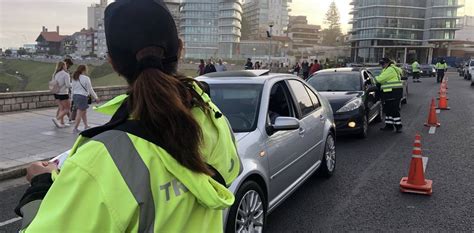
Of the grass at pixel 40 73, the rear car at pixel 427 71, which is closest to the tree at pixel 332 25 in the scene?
the grass at pixel 40 73

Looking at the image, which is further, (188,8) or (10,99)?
(188,8)

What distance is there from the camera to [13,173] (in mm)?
6363

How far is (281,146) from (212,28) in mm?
126078

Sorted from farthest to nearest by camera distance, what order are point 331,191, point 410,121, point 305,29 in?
point 305,29
point 410,121
point 331,191

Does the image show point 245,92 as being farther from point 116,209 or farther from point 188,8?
point 188,8

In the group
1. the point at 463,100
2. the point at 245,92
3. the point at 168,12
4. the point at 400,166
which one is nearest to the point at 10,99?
the point at 245,92

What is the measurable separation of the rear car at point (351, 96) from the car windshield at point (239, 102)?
4628 millimetres

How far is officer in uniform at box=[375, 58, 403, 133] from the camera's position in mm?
9945

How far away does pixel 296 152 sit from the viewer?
4664 millimetres

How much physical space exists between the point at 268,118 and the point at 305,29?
17432 cm

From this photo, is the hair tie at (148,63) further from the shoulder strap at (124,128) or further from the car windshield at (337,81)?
the car windshield at (337,81)

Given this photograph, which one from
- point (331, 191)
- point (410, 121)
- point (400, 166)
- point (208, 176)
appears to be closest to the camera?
point (208, 176)

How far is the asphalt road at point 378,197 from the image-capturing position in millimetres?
4477

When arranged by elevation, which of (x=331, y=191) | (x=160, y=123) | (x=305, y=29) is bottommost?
(x=331, y=191)
